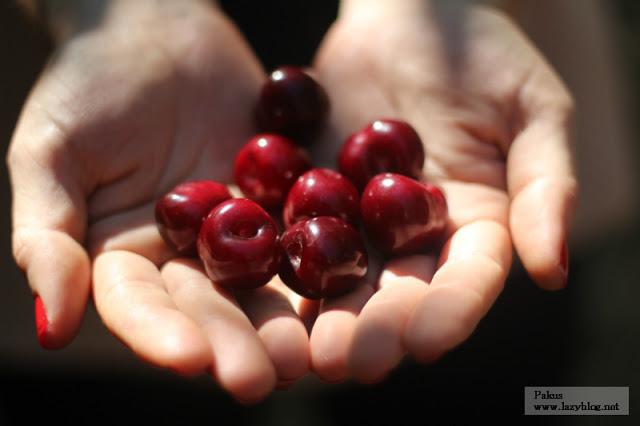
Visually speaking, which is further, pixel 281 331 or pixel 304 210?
pixel 304 210

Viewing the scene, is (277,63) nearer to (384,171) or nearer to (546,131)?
(384,171)

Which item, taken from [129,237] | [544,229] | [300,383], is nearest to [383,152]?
[544,229]

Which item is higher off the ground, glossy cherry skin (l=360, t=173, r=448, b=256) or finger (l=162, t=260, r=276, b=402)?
glossy cherry skin (l=360, t=173, r=448, b=256)

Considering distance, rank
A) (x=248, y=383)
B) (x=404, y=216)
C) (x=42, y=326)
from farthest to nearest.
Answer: (x=404, y=216)
(x=42, y=326)
(x=248, y=383)

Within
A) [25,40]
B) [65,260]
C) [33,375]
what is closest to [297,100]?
[65,260]

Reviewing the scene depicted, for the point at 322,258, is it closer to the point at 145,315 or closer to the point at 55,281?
the point at 145,315

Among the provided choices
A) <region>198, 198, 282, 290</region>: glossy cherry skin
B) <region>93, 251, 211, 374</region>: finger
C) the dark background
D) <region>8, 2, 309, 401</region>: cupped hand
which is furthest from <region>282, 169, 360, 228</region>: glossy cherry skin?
the dark background

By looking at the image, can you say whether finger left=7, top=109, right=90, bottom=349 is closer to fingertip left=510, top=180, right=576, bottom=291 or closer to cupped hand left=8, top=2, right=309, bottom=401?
cupped hand left=8, top=2, right=309, bottom=401

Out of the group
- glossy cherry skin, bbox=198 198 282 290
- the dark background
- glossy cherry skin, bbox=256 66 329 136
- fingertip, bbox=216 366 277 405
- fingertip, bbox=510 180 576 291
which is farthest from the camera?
the dark background
